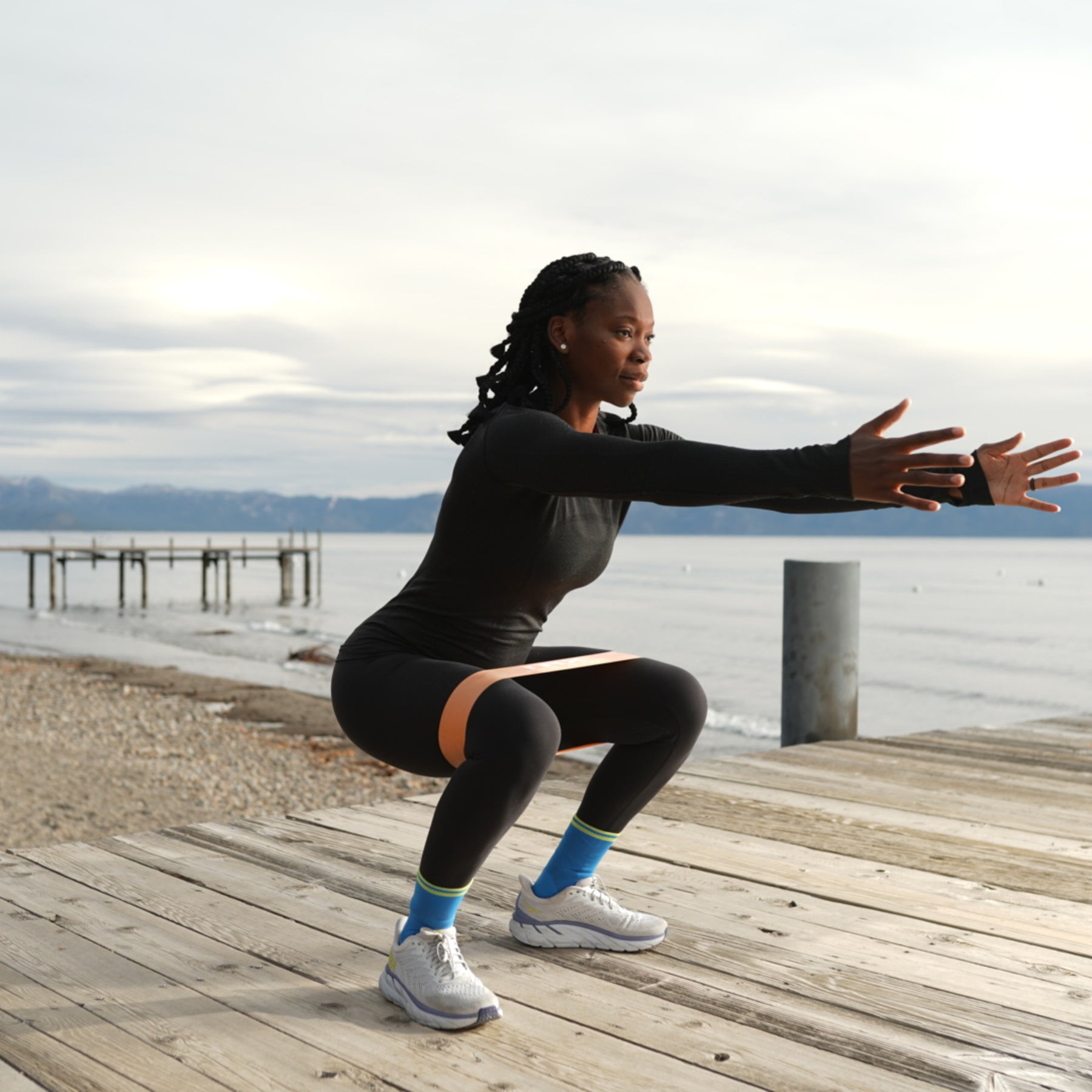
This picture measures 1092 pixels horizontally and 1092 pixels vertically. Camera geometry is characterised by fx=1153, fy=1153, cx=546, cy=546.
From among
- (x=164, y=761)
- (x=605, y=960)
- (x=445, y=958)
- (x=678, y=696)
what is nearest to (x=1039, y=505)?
(x=678, y=696)

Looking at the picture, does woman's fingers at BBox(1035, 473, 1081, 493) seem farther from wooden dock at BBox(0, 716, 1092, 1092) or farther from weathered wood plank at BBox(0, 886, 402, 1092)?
weathered wood plank at BBox(0, 886, 402, 1092)

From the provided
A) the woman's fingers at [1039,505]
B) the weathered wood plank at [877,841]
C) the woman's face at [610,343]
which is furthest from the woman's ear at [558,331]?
the weathered wood plank at [877,841]

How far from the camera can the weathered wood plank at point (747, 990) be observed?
2.07 metres

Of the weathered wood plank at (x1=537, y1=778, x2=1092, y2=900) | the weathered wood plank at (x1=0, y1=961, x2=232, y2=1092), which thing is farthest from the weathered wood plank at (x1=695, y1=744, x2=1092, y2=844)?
the weathered wood plank at (x1=0, y1=961, x2=232, y2=1092)

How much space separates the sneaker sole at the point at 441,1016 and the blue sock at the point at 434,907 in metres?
0.12

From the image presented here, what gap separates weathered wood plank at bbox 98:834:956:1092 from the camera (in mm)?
2018

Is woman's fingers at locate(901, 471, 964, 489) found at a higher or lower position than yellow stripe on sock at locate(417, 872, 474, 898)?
higher

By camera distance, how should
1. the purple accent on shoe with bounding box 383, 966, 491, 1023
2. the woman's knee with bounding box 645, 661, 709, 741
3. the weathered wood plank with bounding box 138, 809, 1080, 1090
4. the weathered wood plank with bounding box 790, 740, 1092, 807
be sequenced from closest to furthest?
1. the weathered wood plank with bounding box 138, 809, 1080, 1090
2. the purple accent on shoe with bounding box 383, 966, 491, 1023
3. the woman's knee with bounding box 645, 661, 709, 741
4. the weathered wood plank with bounding box 790, 740, 1092, 807

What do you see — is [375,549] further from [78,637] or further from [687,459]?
[687,459]

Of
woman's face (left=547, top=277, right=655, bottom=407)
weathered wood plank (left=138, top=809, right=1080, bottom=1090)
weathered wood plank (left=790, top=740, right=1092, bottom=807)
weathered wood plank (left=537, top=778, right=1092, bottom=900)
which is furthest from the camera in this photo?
weathered wood plank (left=790, top=740, right=1092, bottom=807)

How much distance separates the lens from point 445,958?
7.45ft

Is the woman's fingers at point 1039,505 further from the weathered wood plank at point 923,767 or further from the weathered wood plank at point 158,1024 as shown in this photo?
the weathered wood plank at point 923,767

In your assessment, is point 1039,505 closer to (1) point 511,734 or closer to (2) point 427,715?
(1) point 511,734

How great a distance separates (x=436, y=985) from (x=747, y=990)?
2.20 ft
